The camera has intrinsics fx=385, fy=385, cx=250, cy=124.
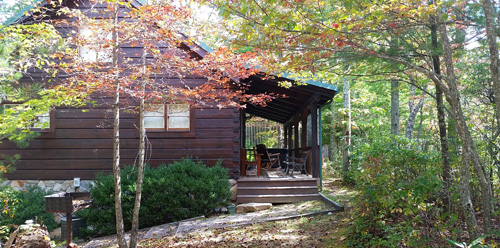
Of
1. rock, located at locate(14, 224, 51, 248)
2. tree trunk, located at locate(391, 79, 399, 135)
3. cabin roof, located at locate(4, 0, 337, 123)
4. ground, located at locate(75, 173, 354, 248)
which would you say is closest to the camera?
rock, located at locate(14, 224, 51, 248)

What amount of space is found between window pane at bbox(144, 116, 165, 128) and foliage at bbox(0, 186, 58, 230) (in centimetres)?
316

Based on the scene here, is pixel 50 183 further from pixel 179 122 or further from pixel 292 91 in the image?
pixel 292 91

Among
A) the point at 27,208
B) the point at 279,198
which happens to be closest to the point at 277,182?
the point at 279,198

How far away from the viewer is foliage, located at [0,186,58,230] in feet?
29.3

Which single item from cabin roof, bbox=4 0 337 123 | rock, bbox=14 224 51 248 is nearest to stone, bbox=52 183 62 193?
cabin roof, bbox=4 0 337 123

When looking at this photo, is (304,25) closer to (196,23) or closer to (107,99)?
(196,23)

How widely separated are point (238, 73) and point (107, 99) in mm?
4491

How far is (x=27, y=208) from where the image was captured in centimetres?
920

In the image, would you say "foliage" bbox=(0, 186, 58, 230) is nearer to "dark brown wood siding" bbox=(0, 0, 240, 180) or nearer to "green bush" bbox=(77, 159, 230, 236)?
"dark brown wood siding" bbox=(0, 0, 240, 180)

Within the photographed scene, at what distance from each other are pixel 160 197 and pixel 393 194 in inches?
230

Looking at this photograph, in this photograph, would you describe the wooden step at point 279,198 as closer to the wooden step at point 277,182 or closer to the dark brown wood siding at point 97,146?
the wooden step at point 277,182

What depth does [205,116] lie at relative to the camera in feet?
35.4

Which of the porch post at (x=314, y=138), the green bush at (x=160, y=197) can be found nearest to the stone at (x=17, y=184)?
the green bush at (x=160, y=197)

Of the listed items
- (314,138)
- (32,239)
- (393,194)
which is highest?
(314,138)
